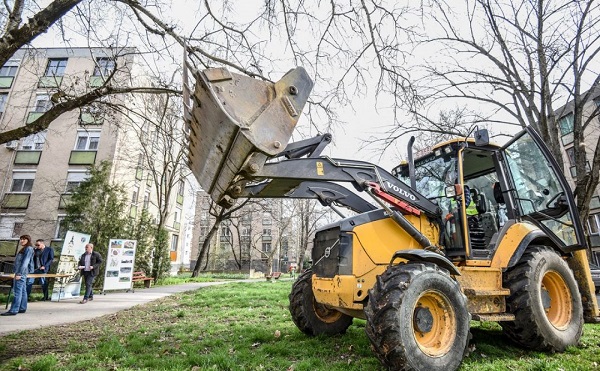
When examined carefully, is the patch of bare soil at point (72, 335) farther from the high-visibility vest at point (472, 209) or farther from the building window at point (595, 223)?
the building window at point (595, 223)

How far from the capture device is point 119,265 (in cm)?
1421

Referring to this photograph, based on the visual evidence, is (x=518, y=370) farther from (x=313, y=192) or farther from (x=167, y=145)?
(x=167, y=145)

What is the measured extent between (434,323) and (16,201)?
27637 mm

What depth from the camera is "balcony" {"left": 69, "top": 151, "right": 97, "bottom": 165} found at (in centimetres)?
2361

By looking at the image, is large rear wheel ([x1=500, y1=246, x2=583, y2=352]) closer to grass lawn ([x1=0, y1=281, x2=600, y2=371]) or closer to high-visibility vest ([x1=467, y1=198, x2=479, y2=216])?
grass lawn ([x1=0, y1=281, x2=600, y2=371])

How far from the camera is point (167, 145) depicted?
2036cm

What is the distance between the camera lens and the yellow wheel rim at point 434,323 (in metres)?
3.75

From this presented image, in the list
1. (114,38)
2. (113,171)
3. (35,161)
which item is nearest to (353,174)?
(114,38)

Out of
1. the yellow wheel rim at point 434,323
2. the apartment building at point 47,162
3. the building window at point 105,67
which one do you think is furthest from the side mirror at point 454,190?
the apartment building at point 47,162

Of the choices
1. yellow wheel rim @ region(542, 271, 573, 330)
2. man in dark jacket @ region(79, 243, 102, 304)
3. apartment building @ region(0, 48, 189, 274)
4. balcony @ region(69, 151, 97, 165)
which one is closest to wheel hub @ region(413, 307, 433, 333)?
yellow wheel rim @ region(542, 271, 573, 330)

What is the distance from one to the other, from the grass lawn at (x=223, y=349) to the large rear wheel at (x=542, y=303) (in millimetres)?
196

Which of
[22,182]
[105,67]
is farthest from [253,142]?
[22,182]

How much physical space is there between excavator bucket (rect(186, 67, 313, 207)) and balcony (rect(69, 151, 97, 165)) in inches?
928

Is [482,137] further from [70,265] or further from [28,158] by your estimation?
[28,158]
